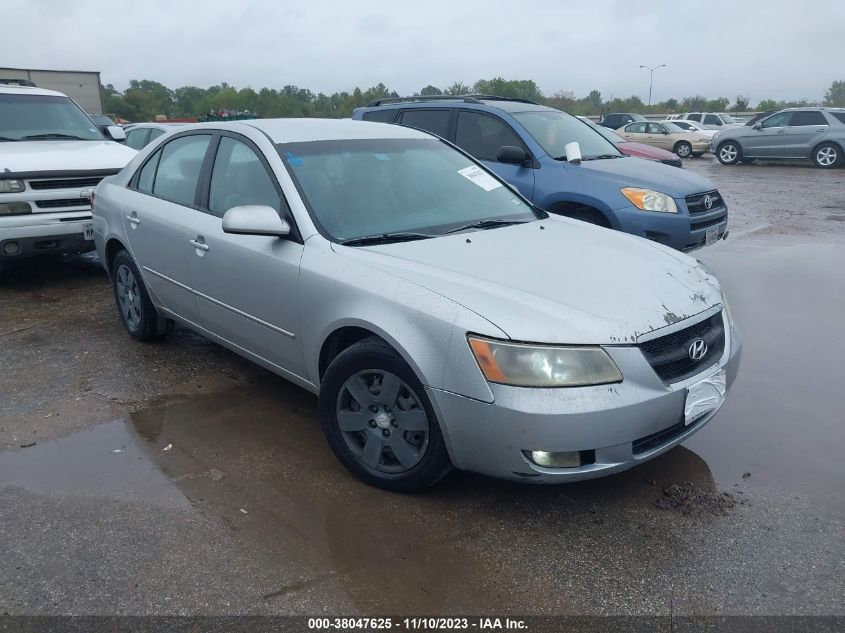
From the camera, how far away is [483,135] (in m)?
7.34

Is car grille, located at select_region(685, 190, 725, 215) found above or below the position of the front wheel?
above

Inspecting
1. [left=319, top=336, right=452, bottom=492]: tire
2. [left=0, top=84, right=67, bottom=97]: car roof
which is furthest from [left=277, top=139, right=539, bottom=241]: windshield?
[left=0, top=84, right=67, bottom=97]: car roof

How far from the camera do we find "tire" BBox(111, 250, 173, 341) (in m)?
5.07

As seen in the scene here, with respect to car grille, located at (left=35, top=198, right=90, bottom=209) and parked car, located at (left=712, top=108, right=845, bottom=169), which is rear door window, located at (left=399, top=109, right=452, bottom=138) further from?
parked car, located at (left=712, top=108, right=845, bottom=169)

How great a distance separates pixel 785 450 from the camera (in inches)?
142

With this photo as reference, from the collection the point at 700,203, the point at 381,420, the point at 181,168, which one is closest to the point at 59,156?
the point at 181,168

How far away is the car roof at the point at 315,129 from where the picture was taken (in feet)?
13.4

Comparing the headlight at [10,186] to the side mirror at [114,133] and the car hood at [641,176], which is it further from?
the car hood at [641,176]

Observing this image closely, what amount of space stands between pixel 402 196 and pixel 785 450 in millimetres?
2370

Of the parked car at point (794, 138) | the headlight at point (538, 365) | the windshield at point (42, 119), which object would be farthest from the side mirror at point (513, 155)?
the parked car at point (794, 138)

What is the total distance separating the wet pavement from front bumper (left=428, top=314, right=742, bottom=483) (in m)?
0.33

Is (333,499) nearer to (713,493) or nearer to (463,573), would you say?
(463,573)

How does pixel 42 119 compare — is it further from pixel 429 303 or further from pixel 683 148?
pixel 683 148

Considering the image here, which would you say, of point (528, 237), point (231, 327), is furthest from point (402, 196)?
point (231, 327)
